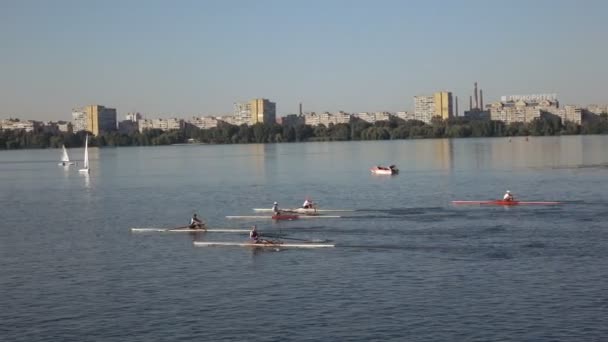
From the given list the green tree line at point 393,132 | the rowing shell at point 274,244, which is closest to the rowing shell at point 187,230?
the rowing shell at point 274,244

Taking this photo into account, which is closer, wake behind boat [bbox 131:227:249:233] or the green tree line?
wake behind boat [bbox 131:227:249:233]

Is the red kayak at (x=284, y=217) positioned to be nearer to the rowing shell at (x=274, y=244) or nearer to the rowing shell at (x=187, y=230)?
the rowing shell at (x=187, y=230)

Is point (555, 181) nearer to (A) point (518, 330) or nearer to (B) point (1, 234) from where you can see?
(B) point (1, 234)

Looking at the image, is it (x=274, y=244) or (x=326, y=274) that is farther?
(x=274, y=244)

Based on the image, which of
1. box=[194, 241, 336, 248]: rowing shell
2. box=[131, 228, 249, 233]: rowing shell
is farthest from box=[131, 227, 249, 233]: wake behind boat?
box=[194, 241, 336, 248]: rowing shell

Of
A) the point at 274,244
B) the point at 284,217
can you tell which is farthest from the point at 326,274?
the point at 284,217

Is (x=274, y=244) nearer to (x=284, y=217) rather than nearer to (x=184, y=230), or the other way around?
(x=184, y=230)

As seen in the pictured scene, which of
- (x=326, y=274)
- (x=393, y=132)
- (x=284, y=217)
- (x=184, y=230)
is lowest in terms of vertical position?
(x=326, y=274)

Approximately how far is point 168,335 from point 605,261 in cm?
1404

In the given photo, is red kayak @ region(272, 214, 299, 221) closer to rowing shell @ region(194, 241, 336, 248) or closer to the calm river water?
the calm river water

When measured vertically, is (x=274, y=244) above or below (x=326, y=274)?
above

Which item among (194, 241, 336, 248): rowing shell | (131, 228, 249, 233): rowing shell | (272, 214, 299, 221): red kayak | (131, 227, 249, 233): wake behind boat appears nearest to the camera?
(194, 241, 336, 248): rowing shell

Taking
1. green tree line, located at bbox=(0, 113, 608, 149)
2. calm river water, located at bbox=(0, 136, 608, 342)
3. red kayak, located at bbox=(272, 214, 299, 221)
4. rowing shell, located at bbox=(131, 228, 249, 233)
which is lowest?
calm river water, located at bbox=(0, 136, 608, 342)

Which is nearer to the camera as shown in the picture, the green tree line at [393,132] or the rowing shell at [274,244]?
the rowing shell at [274,244]
